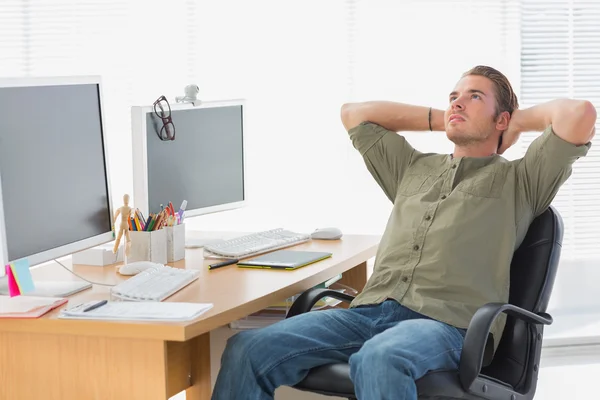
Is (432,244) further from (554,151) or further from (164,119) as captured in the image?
(164,119)

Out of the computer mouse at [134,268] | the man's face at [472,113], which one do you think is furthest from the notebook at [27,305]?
the man's face at [472,113]

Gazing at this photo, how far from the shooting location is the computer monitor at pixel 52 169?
2006 millimetres

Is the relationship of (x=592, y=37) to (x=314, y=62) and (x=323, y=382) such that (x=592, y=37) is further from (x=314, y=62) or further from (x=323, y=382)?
(x=323, y=382)

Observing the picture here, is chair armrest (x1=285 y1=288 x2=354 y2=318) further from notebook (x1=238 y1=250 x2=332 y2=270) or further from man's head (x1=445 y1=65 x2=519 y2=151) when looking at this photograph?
man's head (x1=445 y1=65 x2=519 y2=151)

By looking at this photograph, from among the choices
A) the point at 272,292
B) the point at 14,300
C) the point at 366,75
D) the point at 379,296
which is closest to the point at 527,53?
the point at 366,75

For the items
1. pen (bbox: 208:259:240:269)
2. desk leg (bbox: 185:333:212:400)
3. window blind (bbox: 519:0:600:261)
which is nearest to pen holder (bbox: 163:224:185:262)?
pen (bbox: 208:259:240:269)

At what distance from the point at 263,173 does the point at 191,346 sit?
2054mm

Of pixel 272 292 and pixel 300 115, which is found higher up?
pixel 300 115

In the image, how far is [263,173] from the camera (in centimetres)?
409

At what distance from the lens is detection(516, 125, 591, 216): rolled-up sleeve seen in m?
2.27

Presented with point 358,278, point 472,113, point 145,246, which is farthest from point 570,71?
point 145,246

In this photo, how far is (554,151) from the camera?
2.28m

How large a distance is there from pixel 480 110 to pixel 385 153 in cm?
30

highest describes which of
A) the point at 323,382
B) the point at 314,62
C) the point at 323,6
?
the point at 323,6
